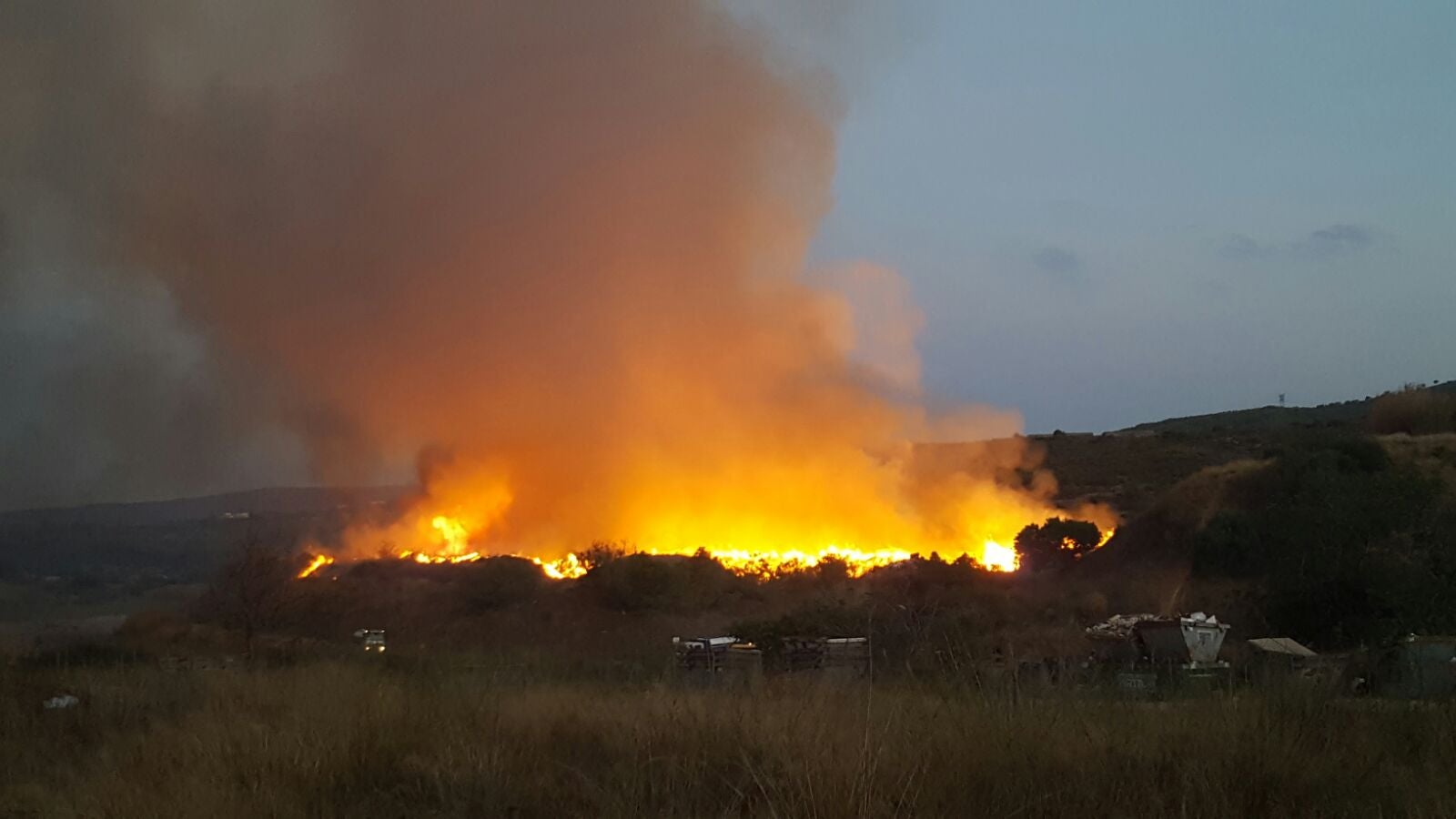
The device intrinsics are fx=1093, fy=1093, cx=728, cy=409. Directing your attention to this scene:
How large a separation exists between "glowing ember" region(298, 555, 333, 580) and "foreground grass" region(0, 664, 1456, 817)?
28.4 m

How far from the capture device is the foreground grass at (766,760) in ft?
19.6

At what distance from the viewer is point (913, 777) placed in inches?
242

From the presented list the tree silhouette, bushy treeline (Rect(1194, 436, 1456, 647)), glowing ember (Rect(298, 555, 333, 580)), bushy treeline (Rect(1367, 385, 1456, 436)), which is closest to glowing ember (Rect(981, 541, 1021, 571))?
the tree silhouette

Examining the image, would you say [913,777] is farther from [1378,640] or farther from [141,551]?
[141,551]

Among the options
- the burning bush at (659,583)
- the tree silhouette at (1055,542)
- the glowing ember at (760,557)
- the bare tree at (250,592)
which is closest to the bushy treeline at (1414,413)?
the glowing ember at (760,557)

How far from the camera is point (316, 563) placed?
129 ft

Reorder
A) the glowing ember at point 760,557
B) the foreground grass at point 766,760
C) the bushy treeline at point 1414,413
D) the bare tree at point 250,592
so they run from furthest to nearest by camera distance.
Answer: the bushy treeline at point 1414,413, the glowing ember at point 760,557, the bare tree at point 250,592, the foreground grass at point 766,760

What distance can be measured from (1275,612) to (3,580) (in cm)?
3243

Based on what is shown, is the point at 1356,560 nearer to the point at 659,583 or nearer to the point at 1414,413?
the point at 659,583

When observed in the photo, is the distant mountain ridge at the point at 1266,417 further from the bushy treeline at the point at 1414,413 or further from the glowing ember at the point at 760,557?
the glowing ember at the point at 760,557

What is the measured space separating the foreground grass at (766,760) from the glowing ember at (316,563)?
2841 centimetres

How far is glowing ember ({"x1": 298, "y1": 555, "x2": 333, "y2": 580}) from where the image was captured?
37.1 meters

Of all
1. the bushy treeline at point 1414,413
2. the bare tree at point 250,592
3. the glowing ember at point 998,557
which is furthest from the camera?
the bushy treeline at point 1414,413

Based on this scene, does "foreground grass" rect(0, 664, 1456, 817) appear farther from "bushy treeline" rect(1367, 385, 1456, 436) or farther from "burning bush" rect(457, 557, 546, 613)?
"bushy treeline" rect(1367, 385, 1456, 436)
